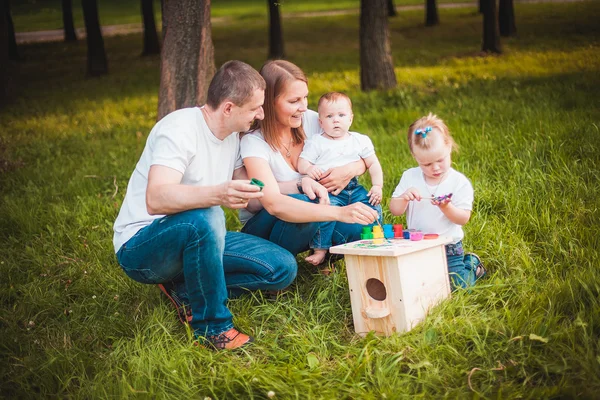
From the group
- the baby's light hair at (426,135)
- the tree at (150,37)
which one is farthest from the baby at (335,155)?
the tree at (150,37)

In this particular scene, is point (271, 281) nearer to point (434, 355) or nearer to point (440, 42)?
point (434, 355)

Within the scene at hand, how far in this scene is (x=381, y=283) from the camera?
3498 mm

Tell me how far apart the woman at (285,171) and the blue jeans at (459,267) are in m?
0.59

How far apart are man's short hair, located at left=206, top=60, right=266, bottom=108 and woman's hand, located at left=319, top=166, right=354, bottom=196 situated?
784 millimetres

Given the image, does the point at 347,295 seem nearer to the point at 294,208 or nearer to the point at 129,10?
the point at 294,208

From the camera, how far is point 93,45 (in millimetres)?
16797

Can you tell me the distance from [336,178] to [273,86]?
26.6 inches

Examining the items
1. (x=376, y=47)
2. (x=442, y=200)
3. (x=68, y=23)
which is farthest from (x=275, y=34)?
(x=442, y=200)

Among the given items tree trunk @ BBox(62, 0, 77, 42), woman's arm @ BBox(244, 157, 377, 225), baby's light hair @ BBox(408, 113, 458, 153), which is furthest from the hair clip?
tree trunk @ BBox(62, 0, 77, 42)

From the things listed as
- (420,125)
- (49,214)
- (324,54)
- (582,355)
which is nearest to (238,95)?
(420,125)

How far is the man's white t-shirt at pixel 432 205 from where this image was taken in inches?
139

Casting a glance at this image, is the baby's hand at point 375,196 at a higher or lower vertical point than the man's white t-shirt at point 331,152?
lower

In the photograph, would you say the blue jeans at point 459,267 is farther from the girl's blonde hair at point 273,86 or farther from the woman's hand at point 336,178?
the girl's blonde hair at point 273,86

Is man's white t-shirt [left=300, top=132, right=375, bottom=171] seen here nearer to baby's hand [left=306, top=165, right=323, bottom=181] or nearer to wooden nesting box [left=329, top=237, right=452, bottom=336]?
baby's hand [left=306, top=165, right=323, bottom=181]
